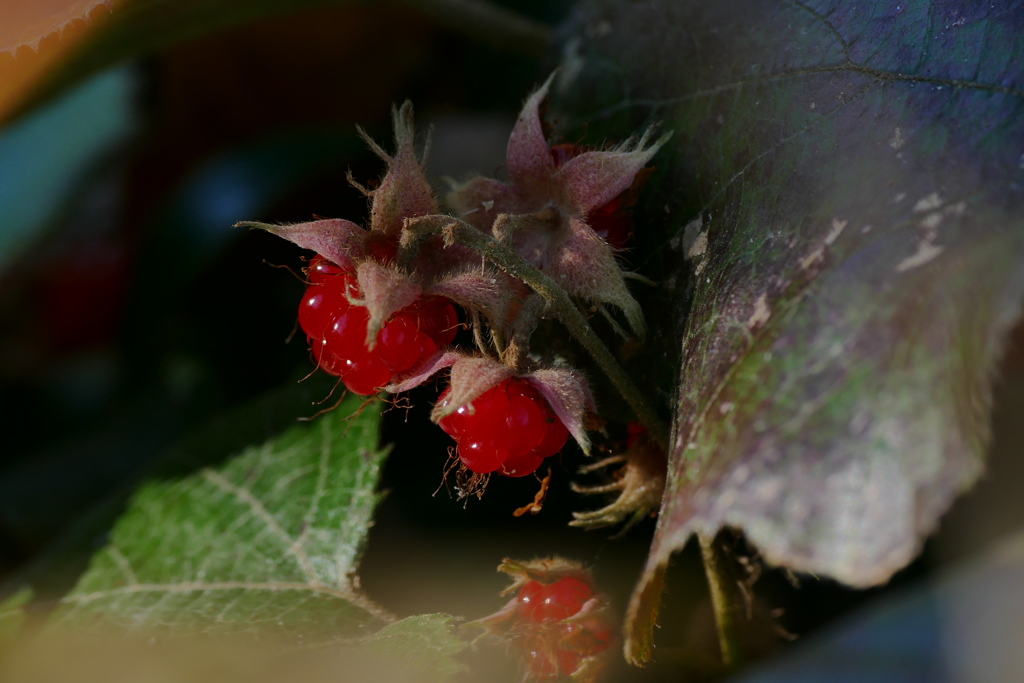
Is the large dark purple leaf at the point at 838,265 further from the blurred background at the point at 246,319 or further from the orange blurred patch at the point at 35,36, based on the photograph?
the orange blurred patch at the point at 35,36

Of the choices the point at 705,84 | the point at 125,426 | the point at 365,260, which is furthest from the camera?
the point at 125,426


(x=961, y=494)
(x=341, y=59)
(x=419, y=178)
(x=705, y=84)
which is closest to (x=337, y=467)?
(x=419, y=178)

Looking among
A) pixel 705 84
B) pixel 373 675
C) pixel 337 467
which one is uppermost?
pixel 705 84

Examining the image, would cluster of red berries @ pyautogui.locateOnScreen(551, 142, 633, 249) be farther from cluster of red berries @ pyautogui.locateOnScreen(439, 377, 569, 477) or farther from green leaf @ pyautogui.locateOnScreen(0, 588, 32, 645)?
green leaf @ pyautogui.locateOnScreen(0, 588, 32, 645)

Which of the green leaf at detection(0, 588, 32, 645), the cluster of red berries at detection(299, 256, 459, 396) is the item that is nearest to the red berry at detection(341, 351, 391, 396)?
the cluster of red berries at detection(299, 256, 459, 396)

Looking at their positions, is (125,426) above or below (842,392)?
above

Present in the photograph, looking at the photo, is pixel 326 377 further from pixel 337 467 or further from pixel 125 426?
pixel 125 426

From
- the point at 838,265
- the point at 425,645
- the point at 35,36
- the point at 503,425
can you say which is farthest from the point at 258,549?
the point at 838,265
